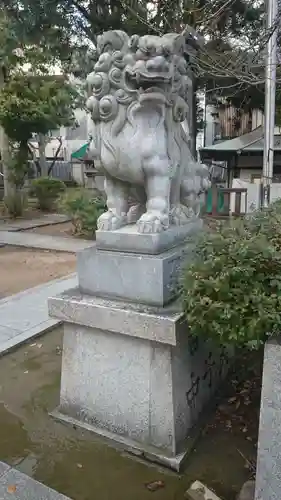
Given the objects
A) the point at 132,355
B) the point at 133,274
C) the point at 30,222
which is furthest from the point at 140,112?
the point at 30,222

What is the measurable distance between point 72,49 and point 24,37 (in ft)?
6.17

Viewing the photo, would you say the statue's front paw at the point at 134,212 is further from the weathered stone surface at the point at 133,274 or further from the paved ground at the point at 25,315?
the paved ground at the point at 25,315

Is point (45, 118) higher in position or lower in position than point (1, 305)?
higher

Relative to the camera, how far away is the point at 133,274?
7.36ft

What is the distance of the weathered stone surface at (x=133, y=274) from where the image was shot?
219 cm

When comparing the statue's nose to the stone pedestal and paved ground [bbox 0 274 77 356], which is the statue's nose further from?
paved ground [bbox 0 274 77 356]

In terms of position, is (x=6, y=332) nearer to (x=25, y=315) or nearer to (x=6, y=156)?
(x=25, y=315)

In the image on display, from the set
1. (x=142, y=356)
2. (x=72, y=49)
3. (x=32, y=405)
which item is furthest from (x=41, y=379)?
(x=72, y=49)

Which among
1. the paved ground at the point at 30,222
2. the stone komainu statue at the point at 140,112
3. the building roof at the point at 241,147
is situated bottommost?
the paved ground at the point at 30,222

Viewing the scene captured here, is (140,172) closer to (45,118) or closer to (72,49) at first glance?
(45,118)

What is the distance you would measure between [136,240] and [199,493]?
4.24 feet

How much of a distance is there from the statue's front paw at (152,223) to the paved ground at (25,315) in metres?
1.87

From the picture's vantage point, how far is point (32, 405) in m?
2.74

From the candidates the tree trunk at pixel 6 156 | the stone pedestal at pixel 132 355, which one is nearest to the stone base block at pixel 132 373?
the stone pedestal at pixel 132 355
